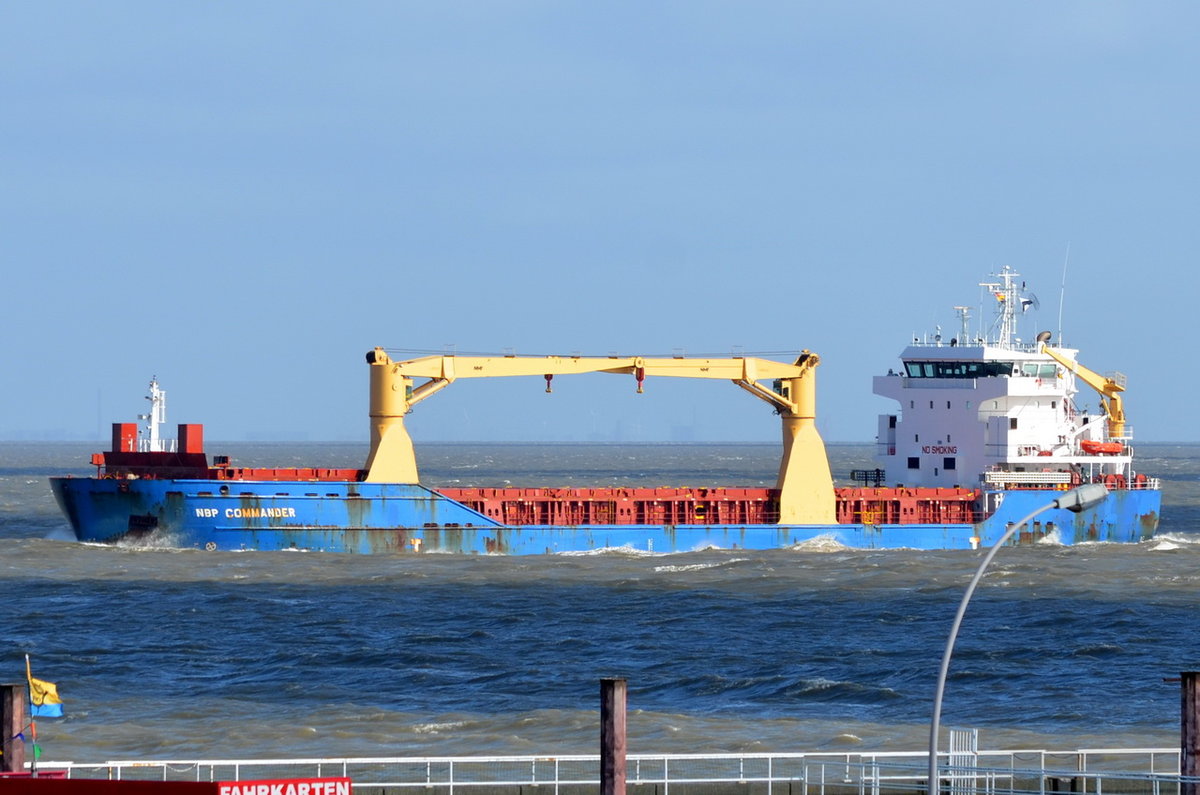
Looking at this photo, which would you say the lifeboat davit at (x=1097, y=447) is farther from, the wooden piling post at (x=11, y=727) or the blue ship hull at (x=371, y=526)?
the wooden piling post at (x=11, y=727)

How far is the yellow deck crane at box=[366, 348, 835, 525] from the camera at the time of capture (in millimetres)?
54906

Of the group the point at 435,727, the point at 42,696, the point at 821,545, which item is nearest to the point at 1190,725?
the point at 42,696

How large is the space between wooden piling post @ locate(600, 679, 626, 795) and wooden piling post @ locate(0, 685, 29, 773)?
6.32 m

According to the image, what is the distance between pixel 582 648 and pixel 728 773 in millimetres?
13807

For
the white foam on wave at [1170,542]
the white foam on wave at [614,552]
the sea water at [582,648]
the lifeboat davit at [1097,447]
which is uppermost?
the lifeboat davit at [1097,447]

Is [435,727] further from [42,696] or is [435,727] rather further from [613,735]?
[613,735]

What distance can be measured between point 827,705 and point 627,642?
26.0 ft

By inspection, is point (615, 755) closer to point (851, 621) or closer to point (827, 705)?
point (827, 705)

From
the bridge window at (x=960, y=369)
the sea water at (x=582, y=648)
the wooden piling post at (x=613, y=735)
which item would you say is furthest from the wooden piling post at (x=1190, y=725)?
the bridge window at (x=960, y=369)

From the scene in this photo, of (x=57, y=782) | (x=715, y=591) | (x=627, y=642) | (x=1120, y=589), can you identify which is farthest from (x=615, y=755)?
(x=1120, y=589)

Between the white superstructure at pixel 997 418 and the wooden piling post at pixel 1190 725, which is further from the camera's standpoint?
the white superstructure at pixel 997 418

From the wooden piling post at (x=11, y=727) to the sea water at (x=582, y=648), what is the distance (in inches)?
321

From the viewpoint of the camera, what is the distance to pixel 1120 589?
49438mm

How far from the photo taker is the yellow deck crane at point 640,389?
180ft
